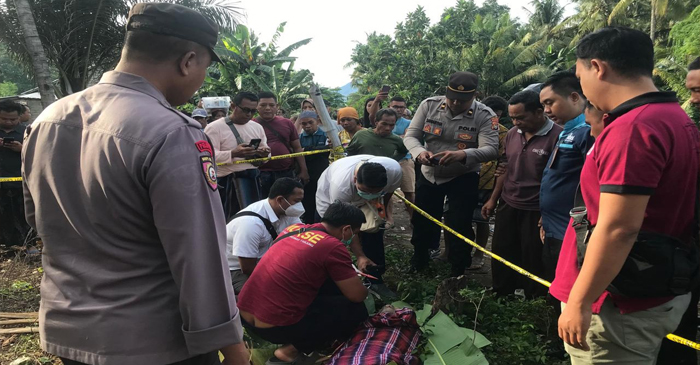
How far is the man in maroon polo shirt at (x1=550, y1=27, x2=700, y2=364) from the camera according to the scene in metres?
1.40

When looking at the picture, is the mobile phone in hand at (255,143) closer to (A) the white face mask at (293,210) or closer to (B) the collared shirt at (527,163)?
(A) the white face mask at (293,210)

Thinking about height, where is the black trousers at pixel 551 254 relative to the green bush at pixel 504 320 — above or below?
above

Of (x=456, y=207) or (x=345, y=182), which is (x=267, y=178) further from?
(x=456, y=207)

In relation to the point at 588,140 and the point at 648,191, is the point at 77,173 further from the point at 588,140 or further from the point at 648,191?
the point at 588,140

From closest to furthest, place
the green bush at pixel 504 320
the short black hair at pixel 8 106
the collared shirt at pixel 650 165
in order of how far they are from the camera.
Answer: the collared shirt at pixel 650 165
the green bush at pixel 504 320
the short black hair at pixel 8 106

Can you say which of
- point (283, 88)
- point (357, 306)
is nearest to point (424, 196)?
point (357, 306)

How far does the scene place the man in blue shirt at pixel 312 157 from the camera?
5.87m

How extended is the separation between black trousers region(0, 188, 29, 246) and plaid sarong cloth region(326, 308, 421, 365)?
4784mm

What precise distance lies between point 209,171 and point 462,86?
3.25 meters

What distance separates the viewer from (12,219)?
557 centimetres

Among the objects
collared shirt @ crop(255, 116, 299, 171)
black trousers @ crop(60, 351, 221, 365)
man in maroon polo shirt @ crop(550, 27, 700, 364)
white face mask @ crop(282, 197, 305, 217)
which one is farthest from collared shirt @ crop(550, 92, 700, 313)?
collared shirt @ crop(255, 116, 299, 171)

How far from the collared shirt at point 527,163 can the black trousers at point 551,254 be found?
46cm

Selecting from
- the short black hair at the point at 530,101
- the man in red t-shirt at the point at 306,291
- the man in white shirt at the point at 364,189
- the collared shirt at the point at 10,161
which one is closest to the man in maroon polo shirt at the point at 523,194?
the short black hair at the point at 530,101

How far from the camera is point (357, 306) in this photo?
3092mm
